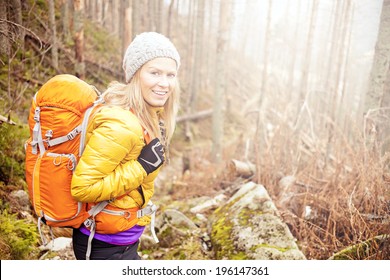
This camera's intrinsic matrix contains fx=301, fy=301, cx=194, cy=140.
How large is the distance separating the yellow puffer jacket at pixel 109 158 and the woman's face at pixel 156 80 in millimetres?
238

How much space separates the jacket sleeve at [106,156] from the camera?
5.06 feet

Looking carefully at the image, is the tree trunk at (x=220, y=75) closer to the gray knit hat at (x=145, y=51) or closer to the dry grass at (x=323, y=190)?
the dry grass at (x=323, y=190)

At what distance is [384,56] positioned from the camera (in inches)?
139

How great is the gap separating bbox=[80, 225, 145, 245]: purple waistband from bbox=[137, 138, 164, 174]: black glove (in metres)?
0.42

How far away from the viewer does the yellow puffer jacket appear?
1.54 m

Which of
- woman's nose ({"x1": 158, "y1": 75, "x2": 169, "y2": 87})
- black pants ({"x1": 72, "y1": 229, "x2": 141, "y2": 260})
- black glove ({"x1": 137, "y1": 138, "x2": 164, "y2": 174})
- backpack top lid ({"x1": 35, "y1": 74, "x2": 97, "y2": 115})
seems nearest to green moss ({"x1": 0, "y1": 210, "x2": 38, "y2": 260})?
black pants ({"x1": 72, "y1": 229, "x2": 141, "y2": 260})

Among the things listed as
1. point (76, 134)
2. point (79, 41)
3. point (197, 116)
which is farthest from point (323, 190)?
point (197, 116)

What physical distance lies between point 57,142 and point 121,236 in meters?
0.68

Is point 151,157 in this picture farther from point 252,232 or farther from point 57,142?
point 252,232

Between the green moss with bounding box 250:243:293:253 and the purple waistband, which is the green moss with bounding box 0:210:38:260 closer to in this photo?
the purple waistband

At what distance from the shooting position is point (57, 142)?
1667mm

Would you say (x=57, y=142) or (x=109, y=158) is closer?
(x=109, y=158)
